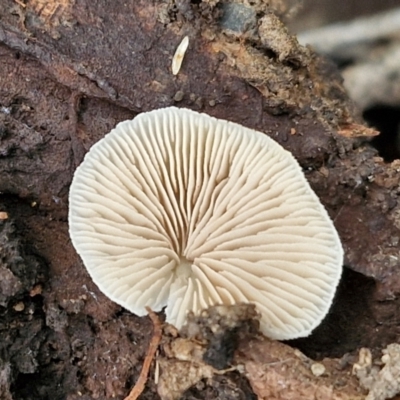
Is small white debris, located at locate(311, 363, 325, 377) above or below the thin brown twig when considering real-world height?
above

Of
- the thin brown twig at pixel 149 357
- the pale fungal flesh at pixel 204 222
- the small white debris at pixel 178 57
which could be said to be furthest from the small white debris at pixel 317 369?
the small white debris at pixel 178 57

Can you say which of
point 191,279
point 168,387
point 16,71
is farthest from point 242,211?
point 16,71

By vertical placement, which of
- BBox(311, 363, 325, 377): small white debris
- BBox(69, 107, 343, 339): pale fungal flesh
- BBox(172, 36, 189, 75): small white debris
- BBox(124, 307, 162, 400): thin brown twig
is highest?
BBox(172, 36, 189, 75): small white debris

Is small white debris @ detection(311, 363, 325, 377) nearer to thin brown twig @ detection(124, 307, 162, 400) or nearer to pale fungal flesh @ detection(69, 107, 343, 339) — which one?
pale fungal flesh @ detection(69, 107, 343, 339)

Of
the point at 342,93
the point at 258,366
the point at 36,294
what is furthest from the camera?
the point at 342,93

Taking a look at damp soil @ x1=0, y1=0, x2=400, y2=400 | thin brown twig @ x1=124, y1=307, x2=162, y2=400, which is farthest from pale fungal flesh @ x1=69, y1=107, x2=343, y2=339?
Answer: damp soil @ x1=0, y1=0, x2=400, y2=400

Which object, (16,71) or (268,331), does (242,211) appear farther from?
Result: (16,71)
